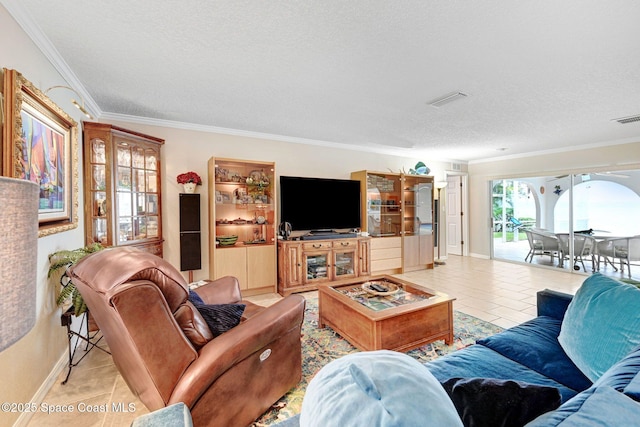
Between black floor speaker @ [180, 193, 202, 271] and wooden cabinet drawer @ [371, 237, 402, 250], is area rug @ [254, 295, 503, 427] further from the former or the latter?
wooden cabinet drawer @ [371, 237, 402, 250]

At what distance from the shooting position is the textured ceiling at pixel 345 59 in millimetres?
1687

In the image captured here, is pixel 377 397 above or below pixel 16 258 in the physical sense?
below

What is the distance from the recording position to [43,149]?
1.90 meters

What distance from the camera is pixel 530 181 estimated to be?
5.99m

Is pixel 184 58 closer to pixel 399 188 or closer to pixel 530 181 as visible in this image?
pixel 399 188

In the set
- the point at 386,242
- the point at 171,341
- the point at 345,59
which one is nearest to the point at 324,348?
the point at 171,341

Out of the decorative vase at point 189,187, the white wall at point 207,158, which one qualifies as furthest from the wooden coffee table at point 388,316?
the decorative vase at point 189,187

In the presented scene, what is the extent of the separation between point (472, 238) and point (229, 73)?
6591 millimetres

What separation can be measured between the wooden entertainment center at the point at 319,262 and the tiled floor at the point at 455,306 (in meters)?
0.38

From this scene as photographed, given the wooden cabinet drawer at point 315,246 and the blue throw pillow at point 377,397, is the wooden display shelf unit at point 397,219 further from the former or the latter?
the blue throw pillow at point 377,397

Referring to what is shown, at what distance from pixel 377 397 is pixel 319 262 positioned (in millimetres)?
3819

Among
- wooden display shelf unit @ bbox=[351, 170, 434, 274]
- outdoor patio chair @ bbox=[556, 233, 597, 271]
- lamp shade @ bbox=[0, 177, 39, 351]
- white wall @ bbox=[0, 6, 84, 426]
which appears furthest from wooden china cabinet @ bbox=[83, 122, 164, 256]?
outdoor patio chair @ bbox=[556, 233, 597, 271]

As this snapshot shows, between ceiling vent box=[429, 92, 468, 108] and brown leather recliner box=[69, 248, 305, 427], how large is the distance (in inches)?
111

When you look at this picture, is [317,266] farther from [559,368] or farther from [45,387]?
[559,368]
